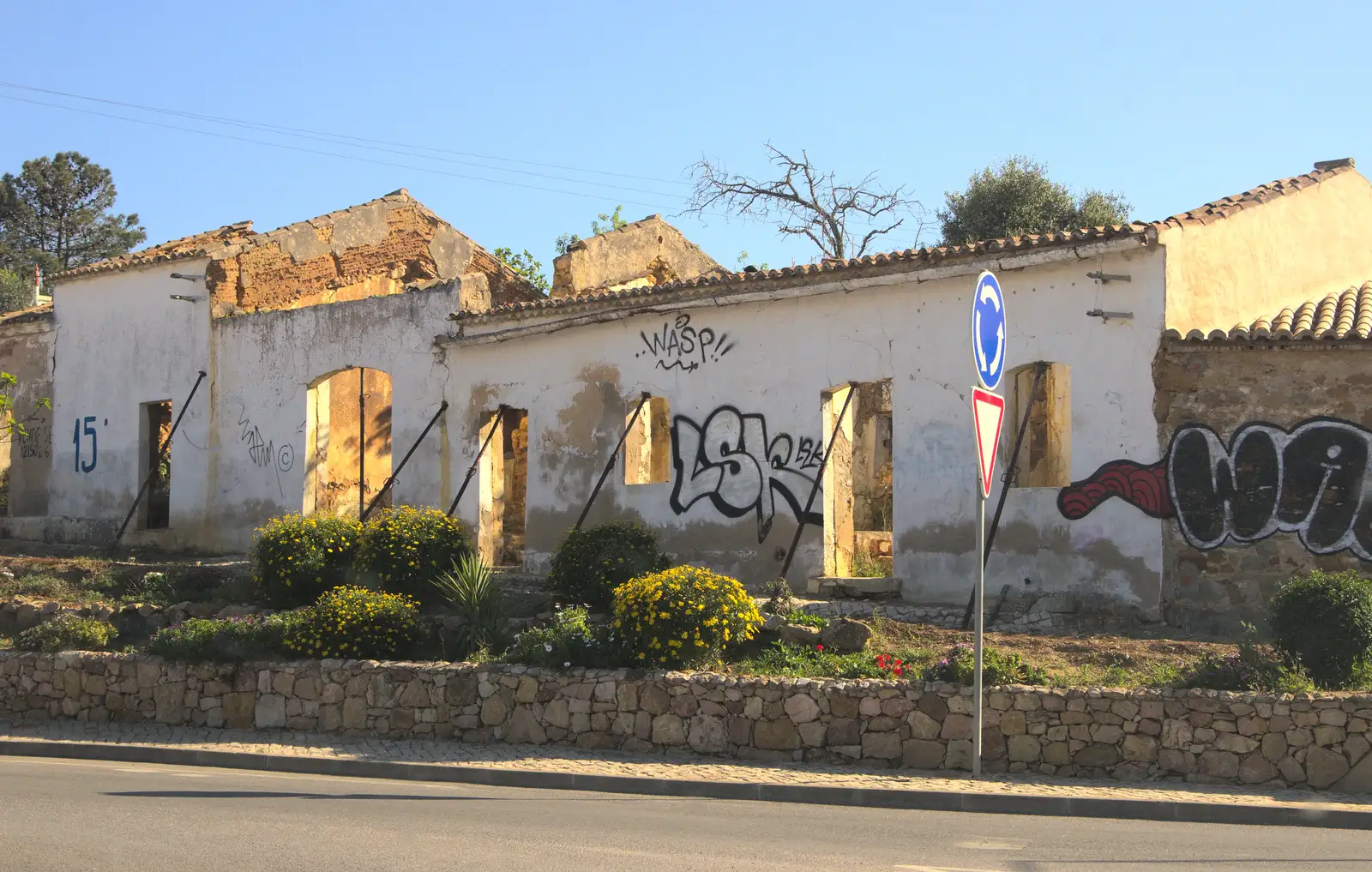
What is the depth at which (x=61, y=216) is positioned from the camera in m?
51.9

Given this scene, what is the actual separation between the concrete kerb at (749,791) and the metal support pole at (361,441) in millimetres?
11652

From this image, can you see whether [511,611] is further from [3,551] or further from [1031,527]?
[3,551]

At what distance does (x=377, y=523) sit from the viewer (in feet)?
A: 56.6

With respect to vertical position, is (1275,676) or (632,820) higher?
(1275,676)

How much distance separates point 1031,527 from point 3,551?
59.3 ft

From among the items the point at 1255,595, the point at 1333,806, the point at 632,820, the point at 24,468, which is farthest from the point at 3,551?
the point at 1333,806

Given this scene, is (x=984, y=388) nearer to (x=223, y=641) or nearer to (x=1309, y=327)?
(x=1309, y=327)

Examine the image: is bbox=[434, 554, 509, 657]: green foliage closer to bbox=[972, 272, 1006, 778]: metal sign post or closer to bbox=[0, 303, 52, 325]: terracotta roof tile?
bbox=[972, 272, 1006, 778]: metal sign post

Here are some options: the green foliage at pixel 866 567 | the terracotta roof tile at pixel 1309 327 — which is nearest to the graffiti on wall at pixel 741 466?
the green foliage at pixel 866 567

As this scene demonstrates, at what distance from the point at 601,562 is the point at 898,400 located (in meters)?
4.45

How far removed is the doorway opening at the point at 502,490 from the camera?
71.6ft

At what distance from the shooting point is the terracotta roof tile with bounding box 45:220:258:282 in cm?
2469

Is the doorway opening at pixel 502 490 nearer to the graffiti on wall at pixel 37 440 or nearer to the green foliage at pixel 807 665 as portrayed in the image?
the green foliage at pixel 807 665

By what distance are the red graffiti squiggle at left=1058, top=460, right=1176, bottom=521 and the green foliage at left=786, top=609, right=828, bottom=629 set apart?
11.7 feet
